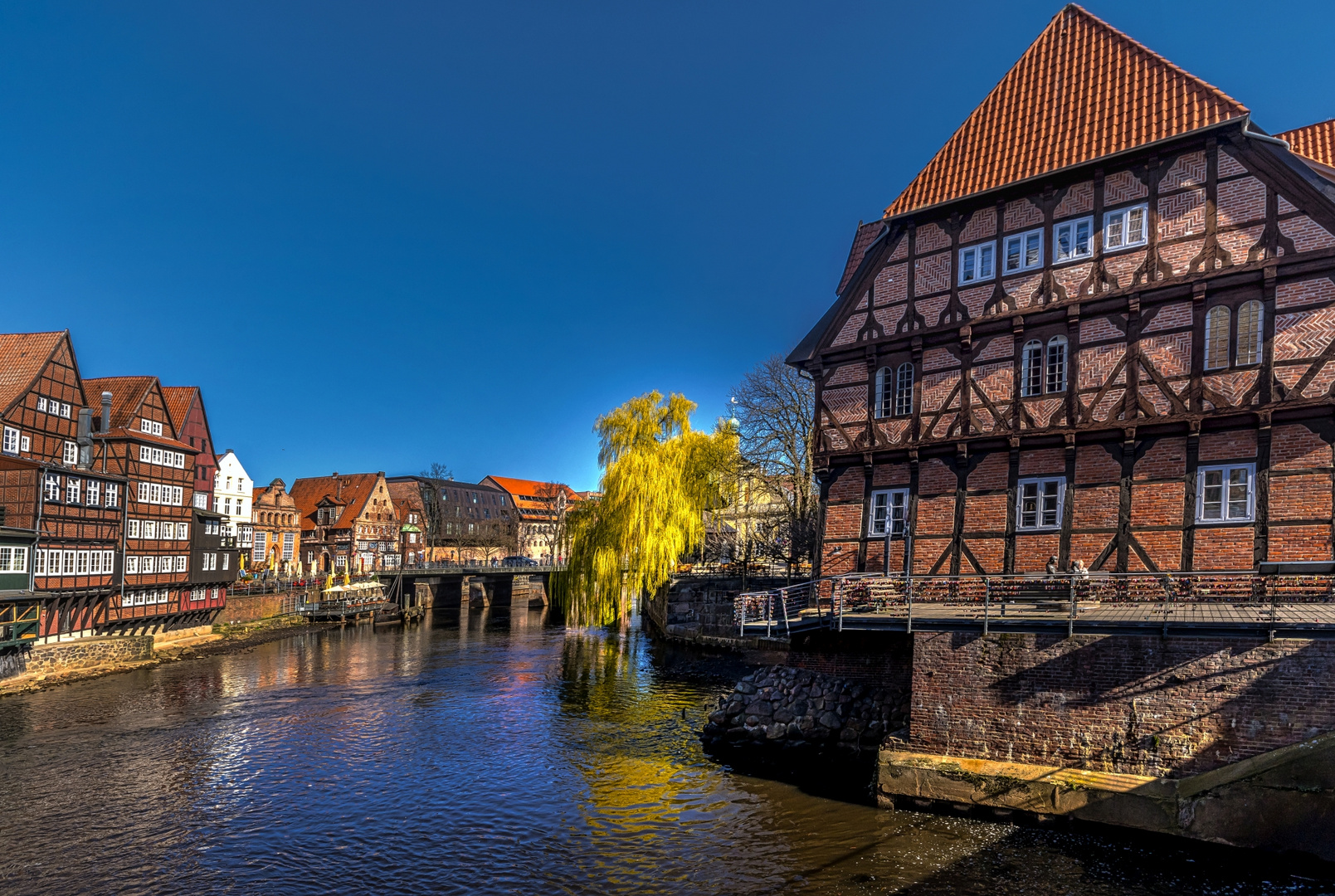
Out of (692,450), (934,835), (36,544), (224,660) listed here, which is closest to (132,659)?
(224,660)

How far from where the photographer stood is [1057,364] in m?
20.3

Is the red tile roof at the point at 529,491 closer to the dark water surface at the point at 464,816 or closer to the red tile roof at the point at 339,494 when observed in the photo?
the red tile roof at the point at 339,494

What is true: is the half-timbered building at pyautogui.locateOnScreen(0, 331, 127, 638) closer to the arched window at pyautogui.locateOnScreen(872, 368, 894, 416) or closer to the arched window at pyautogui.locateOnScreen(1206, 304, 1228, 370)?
the arched window at pyautogui.locateOnScreen(872, 368, 894, 416)

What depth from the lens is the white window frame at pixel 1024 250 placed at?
68.3 feet

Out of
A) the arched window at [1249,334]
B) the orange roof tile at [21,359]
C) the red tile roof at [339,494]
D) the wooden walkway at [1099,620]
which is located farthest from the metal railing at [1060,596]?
the red tile roof at [339,494]

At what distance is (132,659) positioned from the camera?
117ft

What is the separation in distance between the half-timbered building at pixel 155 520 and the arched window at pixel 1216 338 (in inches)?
1700

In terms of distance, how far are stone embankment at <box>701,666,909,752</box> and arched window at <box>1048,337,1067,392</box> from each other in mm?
8545

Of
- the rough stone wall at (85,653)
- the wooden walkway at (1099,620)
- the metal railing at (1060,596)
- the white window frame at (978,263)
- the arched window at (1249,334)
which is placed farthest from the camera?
the rough stone wall at (85,653)

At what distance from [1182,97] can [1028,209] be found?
3.96 metres

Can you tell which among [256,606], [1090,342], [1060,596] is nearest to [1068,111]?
[1090,342]

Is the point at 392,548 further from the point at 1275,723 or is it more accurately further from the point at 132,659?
the point at 1275,723

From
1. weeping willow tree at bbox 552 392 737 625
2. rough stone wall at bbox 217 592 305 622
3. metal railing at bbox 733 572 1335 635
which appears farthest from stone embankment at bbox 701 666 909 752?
rough stone wall at bbox 217 592 305 622

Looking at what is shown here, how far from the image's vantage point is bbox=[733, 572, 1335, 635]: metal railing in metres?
15.3
